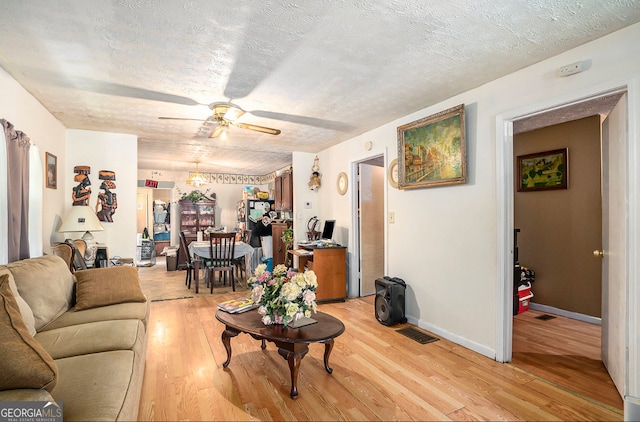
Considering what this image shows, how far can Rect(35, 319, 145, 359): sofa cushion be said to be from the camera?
5.68 feet

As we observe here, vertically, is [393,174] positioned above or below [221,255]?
above

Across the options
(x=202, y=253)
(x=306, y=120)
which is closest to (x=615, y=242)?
(x=306, y=120)

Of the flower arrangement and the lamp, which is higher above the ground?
the lamp

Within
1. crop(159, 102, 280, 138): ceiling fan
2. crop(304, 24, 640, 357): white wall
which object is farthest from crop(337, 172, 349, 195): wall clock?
crop(159, 102, 280, 138): ceiling fan

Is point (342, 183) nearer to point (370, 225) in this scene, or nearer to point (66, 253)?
point (370, 225)

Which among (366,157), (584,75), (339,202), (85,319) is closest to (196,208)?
(339,202)

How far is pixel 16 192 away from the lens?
8.27ft

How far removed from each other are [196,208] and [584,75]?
8.18 meters

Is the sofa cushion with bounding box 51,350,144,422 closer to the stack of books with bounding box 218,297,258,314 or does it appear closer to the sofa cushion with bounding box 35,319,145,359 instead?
the sofa cushion with bounding box 35,319,145,359

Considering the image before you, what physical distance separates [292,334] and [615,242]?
7.68 ft

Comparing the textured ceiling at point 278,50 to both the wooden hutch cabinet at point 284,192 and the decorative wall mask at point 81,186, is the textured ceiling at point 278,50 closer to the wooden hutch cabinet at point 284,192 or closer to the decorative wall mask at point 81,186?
the decorative wall mask at point 81,186

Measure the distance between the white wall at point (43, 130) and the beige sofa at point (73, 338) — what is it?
855mm

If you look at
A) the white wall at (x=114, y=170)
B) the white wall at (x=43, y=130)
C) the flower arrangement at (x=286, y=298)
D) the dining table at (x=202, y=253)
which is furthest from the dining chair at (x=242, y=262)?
the flower arrangement at (x=286, y=298)

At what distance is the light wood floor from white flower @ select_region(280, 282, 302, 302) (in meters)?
0.66
